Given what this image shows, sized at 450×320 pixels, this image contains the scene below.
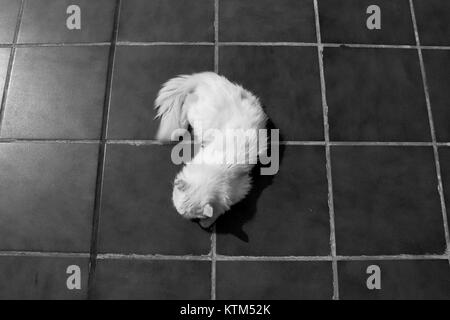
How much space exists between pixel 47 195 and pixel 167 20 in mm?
1276

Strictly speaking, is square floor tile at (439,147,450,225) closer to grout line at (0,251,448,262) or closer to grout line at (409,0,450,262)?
grout line at (409,0,450,262)

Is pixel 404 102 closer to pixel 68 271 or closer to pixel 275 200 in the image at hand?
pixel 275 200

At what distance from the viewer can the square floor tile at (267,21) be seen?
2.59 m

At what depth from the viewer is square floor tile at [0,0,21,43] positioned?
8.48ft

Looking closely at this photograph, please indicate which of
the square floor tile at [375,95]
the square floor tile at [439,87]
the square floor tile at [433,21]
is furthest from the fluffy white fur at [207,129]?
the square floor tile at [433,21]

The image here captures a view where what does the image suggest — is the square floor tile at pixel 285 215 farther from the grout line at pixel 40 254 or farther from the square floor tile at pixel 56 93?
the square floor tile at pixel 56 93

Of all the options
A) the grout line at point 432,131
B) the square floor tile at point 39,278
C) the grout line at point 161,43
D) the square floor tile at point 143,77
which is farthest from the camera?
the grout line at point 161,43

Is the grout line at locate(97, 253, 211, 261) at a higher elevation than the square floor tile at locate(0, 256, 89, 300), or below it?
higher

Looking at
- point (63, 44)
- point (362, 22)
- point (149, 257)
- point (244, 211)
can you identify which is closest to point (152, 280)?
point (149, 257)

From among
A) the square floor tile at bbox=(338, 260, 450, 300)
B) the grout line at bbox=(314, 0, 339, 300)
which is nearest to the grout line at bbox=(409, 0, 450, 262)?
the square floor tile at bbox=(338, 260, 450, 300)

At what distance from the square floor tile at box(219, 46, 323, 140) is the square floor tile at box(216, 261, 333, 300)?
28.5 inches

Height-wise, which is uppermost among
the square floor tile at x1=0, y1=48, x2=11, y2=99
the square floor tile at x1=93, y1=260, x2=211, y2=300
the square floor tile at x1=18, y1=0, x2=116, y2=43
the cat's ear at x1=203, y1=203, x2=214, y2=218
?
the square floor tile at x1=18, y1=0, x2=116, y2=43

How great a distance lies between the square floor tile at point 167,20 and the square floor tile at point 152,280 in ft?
4.41
